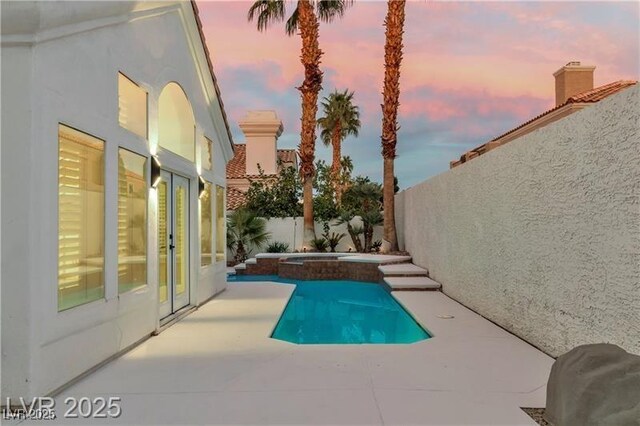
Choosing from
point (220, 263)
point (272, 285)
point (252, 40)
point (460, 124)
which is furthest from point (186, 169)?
point (460, 124)

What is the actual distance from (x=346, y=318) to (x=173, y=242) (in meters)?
4.44

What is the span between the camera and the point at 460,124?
2206 cm

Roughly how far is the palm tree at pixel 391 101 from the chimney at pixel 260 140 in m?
13.0

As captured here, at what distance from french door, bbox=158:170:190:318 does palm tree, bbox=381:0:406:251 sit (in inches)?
458

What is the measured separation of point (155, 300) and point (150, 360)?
1.56 meters

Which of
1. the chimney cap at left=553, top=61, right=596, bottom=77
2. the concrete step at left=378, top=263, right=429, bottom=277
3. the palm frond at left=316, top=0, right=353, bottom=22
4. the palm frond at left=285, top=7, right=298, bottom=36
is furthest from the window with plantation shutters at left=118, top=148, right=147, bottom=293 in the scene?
the chimney cap at left=553, top=61, right=596, bottom=77

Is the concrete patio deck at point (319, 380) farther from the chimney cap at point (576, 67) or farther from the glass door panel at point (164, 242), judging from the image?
the chimney cap at point (576, 67)

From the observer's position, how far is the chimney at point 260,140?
3106cm

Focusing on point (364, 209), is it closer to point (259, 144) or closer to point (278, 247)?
point (278, 247)

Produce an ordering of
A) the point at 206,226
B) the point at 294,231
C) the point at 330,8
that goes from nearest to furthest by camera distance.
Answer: the point at 206,226 → the point at 330,8 → the point at 294,231

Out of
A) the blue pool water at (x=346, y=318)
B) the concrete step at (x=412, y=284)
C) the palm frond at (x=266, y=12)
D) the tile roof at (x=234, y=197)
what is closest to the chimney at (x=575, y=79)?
the concrete step at (x=412, y=284)

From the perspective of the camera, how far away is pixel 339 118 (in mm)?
39688

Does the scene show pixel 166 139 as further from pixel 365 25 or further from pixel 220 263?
pixel 365 25

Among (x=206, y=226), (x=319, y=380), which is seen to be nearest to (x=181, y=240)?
(x=206, y=226)
